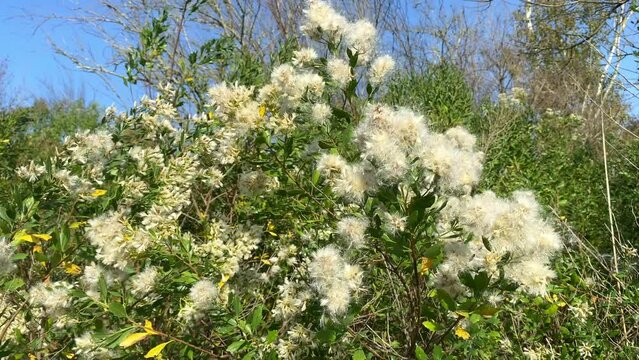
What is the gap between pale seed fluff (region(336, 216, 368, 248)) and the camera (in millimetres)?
1333

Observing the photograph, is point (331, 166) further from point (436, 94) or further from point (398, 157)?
point (436, 94)

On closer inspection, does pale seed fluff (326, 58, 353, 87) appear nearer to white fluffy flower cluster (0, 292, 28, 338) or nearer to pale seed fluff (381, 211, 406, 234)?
pale seed fluff (381, 211, 406, 234)

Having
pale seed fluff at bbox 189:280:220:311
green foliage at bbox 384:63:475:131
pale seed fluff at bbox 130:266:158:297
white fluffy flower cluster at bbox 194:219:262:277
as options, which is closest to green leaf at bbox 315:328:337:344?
pale seed fluff at bbox 189:280:220:311

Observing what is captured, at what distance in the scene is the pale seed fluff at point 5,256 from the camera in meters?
1.52

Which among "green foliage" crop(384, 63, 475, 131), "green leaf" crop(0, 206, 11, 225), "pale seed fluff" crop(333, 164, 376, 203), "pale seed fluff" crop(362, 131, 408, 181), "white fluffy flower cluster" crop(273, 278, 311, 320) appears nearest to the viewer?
"pale seed fluff" crop(362, 131, 408, 181)

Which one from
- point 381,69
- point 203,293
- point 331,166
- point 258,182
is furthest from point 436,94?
point 203,293

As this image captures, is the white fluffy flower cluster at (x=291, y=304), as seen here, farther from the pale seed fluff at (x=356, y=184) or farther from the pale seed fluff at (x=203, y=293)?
the pale seed fluff at (x=356, y=184)

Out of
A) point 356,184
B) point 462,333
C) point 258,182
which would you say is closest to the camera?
point 356,184

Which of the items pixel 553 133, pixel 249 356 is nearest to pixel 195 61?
pixel 249 356

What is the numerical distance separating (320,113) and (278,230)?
83cm

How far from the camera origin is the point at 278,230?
7.68 ft

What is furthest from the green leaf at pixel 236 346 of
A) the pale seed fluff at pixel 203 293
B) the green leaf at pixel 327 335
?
the green leaf at pixel 327 335

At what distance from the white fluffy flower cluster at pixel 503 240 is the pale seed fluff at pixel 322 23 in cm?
75

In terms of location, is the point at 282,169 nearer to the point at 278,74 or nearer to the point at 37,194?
the point at 278,74
